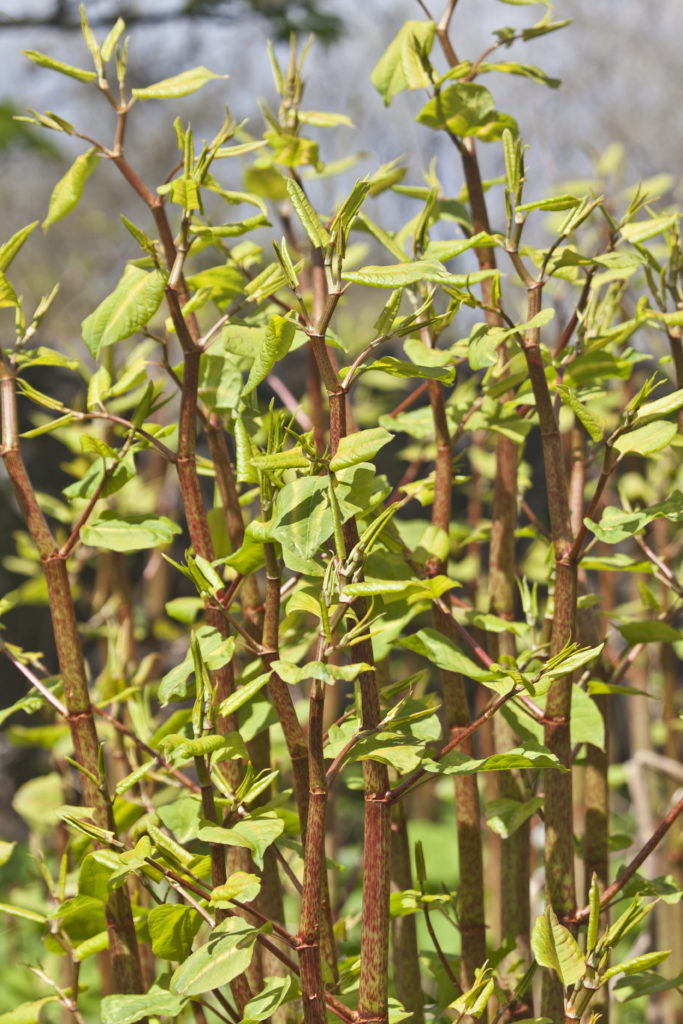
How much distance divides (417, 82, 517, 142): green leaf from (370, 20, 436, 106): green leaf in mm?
17

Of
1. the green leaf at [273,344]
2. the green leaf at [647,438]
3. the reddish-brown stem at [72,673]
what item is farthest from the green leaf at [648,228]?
the reddish-brown stem at [72,673]

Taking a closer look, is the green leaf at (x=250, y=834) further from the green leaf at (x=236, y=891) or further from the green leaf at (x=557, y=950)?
the green leaf at (x=557, y=950)

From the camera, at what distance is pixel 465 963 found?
1.55 ft

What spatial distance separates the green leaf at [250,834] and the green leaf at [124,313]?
198 millimetres

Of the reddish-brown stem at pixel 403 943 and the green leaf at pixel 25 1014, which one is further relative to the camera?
the reddish-brown stem at pixel 403 943

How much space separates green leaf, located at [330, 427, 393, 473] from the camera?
31 centimetres

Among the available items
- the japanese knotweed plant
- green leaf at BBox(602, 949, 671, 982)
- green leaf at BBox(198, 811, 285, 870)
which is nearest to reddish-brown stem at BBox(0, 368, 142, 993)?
the japanese knotweed plant

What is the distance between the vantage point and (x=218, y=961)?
0.32 m

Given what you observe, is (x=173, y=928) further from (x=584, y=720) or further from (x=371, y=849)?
(x=584, y=720)

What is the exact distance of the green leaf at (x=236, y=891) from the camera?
12.4 inches

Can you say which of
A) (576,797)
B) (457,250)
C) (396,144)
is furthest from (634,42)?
(457,250)

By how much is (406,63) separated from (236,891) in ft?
1.31

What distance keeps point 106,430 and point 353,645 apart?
1.95ft

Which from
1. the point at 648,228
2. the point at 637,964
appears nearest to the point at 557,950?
the point at 637,964
